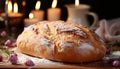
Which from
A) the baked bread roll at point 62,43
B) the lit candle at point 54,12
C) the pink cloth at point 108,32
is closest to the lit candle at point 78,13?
the lit candle at point 54,12

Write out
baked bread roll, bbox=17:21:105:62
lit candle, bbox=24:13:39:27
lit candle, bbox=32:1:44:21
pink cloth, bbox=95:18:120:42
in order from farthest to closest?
lit candle, bbox=32:1:44:21 → lit candle, bbox=24:13:39:27 → pink cloth, bbox=95:18:120:42 → baked bread roll, bbox=17:21:105:62

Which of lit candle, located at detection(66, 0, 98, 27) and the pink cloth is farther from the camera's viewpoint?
lit candle, located at detection(66, 0, 98, 27)

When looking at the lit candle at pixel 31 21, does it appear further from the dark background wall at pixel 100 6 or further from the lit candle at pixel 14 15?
the dark background wall at pixel 100 6

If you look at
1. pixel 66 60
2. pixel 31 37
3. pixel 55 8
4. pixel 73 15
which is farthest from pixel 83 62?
pixel 55 8

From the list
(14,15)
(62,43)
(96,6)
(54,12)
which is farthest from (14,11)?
(62,43)

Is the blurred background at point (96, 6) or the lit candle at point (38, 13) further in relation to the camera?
the blurred background at point (96, 6)

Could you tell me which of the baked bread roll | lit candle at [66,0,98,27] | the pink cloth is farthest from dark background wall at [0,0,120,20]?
the baked bread roll

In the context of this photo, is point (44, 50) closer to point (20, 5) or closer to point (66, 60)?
point (66, 60)

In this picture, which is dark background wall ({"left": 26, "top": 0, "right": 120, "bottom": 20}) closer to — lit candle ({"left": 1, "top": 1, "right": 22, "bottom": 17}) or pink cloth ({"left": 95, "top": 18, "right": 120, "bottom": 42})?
lit candle ({"left": 1, "top": 1, "right": 22, "bottom": 17})

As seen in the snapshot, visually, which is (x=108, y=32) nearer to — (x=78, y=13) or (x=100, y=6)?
(x=78, y=13)
